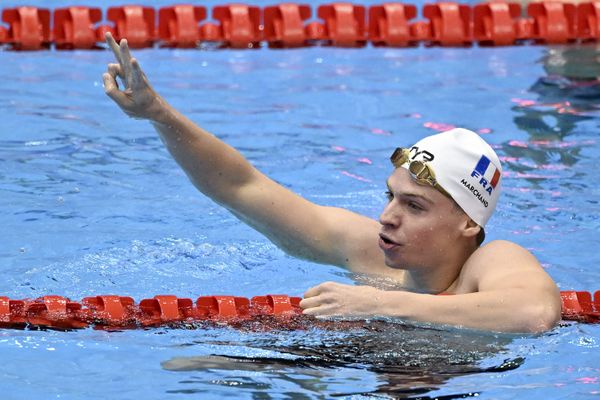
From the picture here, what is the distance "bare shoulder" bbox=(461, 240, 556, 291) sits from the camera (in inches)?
129

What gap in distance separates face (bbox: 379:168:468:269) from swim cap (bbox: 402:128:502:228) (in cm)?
4

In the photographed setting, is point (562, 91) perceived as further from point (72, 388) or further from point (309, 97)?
point (72, 388)

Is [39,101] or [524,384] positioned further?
[39,101]

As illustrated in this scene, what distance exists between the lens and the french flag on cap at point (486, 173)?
140 inches

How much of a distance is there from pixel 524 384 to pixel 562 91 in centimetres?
396

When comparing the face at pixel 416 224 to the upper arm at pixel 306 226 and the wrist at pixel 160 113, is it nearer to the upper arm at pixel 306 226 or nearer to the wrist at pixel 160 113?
the upper arm at pixel 306 226

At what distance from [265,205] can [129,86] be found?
694mm

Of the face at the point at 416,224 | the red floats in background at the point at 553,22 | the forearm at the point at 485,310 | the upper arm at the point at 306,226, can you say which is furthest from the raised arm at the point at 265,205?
the red floats in background at the point at 553,22

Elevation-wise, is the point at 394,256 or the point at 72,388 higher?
the point at 394,256

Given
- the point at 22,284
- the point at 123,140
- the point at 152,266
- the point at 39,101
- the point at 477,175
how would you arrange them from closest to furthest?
the point at 477,175 → the point at 22,284 → the point at 152,266 → the point at 123,140 → the point at 39,101

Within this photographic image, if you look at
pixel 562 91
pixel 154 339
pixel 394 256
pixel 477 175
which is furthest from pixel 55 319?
pixel 562 91

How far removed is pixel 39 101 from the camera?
6625 mm

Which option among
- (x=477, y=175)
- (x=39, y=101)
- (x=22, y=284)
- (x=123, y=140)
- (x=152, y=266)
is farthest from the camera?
(x=39, y=101)

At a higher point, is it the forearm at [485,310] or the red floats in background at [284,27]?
the red floats in background at [284,27]
